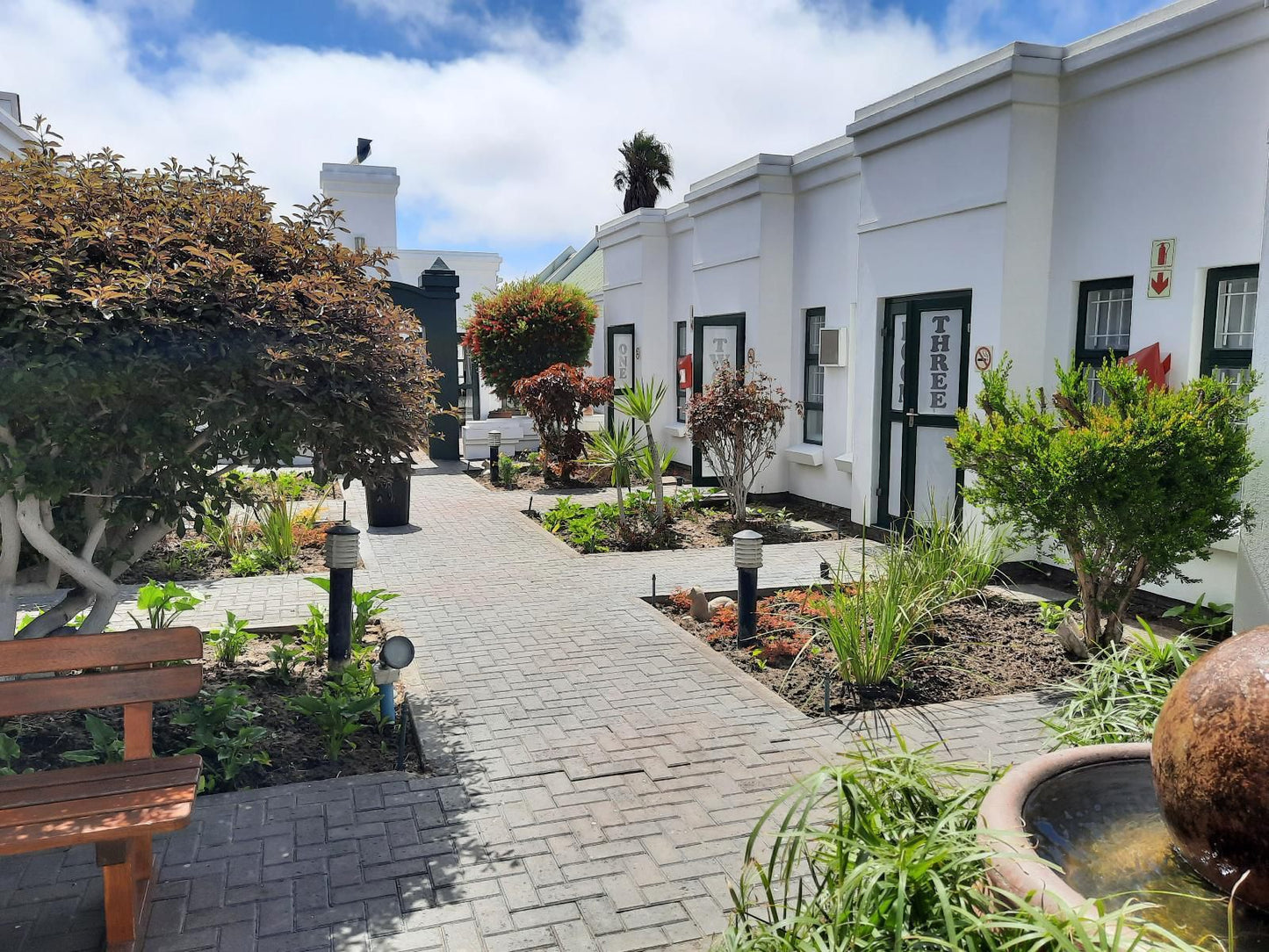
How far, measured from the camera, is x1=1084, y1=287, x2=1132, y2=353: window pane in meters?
7.88

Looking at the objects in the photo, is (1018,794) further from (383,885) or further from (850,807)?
(383,885)

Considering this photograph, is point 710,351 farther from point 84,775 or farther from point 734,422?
point 84,775

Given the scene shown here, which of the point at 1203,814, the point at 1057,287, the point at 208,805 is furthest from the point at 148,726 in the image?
the point at 1057,287

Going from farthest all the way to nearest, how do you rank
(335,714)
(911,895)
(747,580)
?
(747,580)
(335,714)
(911,895)

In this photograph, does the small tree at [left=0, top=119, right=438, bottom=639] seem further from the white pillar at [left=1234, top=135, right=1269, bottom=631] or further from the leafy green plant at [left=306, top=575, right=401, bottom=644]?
the white pillar at [left=1234, top=135, right=1269, bottom=631]

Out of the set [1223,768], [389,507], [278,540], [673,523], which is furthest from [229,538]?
[1223,768]

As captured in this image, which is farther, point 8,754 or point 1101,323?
point 1101,323

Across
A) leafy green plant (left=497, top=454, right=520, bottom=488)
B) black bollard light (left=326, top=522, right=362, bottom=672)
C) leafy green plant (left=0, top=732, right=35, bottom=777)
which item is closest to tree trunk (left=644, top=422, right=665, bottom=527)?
leafy green plant (left=497, top=454, right=520, bottom=488)

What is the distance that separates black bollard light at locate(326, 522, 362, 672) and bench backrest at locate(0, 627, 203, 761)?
6.87ft

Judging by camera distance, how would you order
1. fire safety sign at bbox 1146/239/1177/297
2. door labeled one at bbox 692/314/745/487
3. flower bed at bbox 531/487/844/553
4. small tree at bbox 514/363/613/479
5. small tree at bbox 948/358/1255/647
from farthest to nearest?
small tree at bbox 514/363/613/479 < door labeled one at bbox 692/314/745/487 < flower bed at bbox 531/487/844/553 < fire safety sign at bbox 1146/239/1177/297 < small tree at bbox 948/358/1255/647

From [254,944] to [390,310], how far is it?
3134 millimetres

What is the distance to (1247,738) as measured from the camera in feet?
8.32

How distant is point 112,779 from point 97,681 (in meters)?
0.39

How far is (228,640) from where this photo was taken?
20.4 ft
